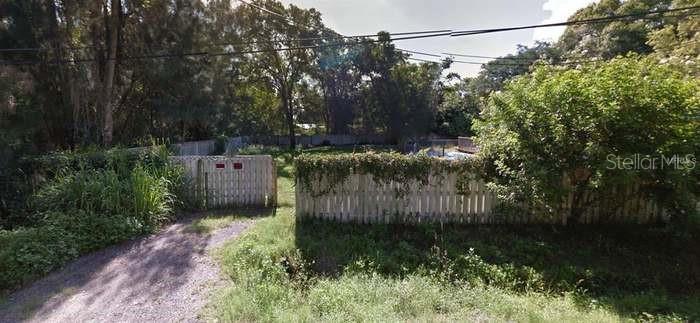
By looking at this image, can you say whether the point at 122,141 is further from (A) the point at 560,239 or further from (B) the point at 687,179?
(B) the point at 687,179

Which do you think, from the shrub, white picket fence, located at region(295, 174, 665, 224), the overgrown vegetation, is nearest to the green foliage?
white picket fence, located at region(295, 174, 665, 224)

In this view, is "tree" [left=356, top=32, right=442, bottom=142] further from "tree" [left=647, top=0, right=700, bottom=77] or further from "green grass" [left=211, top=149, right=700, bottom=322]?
"green grass" [left=211, top=149, right=700, bottom=322]

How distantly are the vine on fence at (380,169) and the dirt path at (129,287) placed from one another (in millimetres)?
1599

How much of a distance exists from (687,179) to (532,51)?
1645 inches

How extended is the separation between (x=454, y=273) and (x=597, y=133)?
109 inches

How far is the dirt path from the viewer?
3.18 metres

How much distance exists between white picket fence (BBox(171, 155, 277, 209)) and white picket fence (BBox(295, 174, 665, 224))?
4.76 ft

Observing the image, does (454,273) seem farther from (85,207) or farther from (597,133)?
(85,207)

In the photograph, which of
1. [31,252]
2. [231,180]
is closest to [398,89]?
[231,180]

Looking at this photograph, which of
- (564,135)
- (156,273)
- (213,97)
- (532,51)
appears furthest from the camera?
(532,51)

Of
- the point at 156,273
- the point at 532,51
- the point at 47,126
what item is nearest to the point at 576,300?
the point at 156,273

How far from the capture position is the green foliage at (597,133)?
169 inches

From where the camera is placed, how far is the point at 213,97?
1465 cm

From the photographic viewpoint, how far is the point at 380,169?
5422 mm
